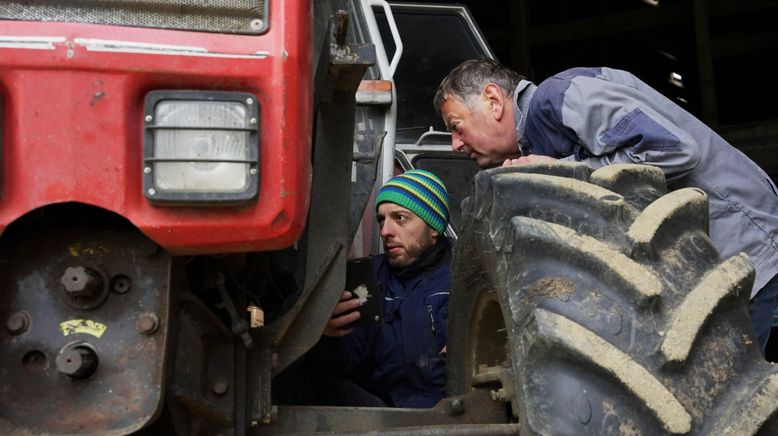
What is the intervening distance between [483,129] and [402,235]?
0.58 meters

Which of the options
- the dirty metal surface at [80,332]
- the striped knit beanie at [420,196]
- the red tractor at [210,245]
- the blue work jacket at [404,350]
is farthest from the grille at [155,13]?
the striped knit beanie at [420,196]

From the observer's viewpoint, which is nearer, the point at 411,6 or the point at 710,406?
the point at 710,406

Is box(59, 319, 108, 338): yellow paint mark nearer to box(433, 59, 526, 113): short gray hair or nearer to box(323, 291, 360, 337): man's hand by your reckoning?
box(323, 291, 360, 337): man's hand

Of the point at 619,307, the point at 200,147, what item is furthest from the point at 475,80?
the point at 200,147

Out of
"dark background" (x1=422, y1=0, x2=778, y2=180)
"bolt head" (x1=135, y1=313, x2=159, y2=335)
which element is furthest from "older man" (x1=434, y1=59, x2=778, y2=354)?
"dark background" (x1=422, y1=0, x2=778, y2=180)

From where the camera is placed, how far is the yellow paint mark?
168cm

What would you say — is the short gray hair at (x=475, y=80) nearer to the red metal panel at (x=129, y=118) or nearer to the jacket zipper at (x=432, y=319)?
the jacket zipper at (x=432, y=319)

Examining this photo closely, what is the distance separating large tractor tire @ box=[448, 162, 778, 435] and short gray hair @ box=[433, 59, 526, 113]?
84 centimetres

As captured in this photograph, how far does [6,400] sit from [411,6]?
3.53 metres

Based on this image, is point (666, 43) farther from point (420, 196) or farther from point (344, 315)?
point (344, 315)

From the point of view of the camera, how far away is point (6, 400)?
5.45 ft

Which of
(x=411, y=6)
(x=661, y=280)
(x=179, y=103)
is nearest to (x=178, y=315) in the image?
(x=179, y=103)

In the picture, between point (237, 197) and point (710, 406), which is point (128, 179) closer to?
point (237, 197)

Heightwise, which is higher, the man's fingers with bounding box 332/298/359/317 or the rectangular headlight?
the rectangular headlight
